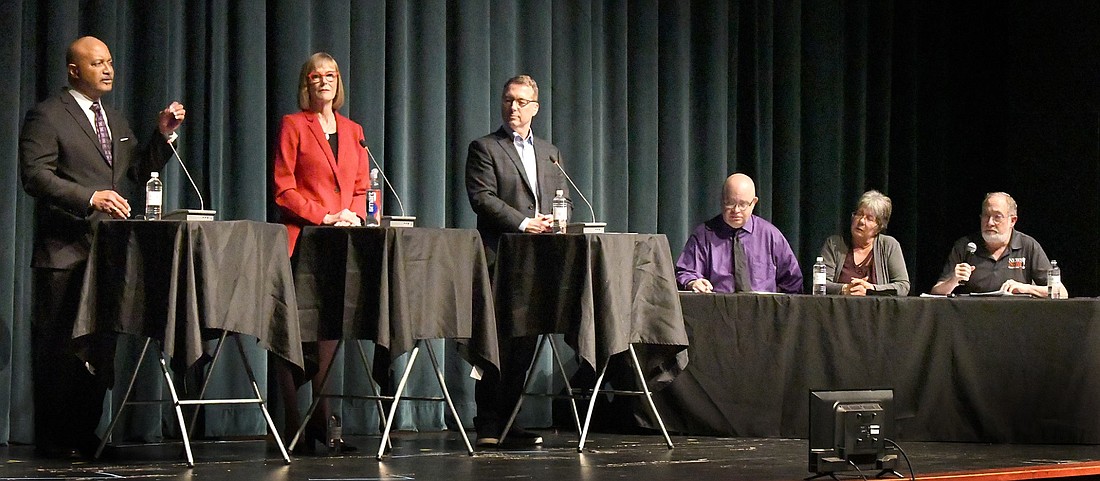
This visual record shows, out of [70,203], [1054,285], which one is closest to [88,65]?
[70,203]

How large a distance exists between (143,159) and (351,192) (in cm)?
72

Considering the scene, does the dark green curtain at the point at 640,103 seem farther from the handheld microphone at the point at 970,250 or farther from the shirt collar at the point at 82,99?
the handheld microphone at the point at 970,250

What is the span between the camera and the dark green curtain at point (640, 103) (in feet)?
17.2

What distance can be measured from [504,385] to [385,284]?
2.90 ft

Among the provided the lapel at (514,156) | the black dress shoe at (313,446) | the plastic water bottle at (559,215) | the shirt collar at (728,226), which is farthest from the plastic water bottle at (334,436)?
the shirt collar at (728,226)

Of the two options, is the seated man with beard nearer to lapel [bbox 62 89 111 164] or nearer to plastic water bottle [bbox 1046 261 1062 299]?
plastic water bottle [bbox 1046 261 1062 299]

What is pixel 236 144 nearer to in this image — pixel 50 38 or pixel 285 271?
pixel 50 38

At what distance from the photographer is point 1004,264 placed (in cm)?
575

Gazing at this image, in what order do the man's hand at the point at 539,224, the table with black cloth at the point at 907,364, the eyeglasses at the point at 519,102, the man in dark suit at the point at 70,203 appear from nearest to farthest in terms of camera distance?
the man in dark suit at the point at 70,203
the man's hand at the point at 539,224
the eyeglasses at the point at 519,102
the table with black cloth at the point at 907,364

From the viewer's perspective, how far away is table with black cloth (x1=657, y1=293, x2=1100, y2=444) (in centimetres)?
507

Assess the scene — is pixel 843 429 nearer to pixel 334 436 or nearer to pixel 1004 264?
pixel 334 436

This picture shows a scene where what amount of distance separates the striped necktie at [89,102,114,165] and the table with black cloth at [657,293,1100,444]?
229cm

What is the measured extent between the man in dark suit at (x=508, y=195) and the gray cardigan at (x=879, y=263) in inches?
59.6

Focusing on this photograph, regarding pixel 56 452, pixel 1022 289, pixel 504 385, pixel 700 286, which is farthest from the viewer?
pixel 700 286
